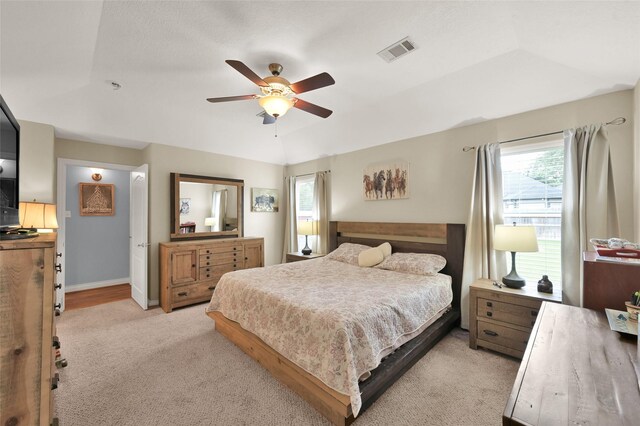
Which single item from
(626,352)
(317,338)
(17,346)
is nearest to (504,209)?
(626,352)

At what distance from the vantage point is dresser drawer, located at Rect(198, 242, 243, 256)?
4.23 meters

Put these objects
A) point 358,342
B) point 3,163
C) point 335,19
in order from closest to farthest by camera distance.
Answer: point 3,163 → point 358,342 → point 335,19

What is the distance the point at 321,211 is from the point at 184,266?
2469 mm

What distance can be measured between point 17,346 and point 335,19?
2.54 m

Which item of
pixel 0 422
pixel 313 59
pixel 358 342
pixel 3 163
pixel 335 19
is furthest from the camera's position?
pixel 313 59

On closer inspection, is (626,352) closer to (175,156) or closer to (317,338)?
(317,338)

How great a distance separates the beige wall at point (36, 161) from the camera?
3.23 metres

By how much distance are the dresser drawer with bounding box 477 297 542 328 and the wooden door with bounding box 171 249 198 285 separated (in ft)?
12.7

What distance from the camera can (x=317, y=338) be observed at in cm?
187

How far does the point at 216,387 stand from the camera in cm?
218

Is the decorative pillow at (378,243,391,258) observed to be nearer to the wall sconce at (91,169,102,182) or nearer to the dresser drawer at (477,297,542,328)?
the dresser drawer at (477,297,542,328)

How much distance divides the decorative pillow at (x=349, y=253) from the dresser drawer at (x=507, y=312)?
5.30 feet

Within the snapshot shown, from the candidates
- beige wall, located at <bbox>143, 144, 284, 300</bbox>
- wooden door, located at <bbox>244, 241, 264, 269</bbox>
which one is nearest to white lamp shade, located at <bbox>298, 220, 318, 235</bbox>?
wooden door, located at <bbox>244, 241, 264, 269</bbox>

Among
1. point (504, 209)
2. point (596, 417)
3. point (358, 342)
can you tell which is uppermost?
point (504, 209)
